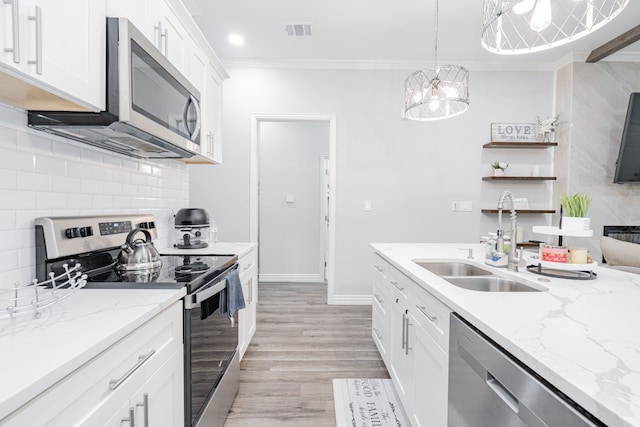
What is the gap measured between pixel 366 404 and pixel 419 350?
0.73 metres

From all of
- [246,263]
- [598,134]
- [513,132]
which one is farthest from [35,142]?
[598,134]

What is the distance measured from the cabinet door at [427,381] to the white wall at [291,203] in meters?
3.34

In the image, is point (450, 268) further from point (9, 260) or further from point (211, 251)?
point (9, 260)

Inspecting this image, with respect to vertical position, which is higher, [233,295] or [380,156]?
[380,156]

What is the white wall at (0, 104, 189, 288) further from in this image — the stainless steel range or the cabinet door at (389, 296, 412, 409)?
the cabinet door at (389, 296, 412, 409)

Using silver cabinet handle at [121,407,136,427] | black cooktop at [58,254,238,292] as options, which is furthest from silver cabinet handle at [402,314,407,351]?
silver cabinet handle at [121,407,136,427]

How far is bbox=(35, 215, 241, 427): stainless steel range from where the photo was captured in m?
1.25

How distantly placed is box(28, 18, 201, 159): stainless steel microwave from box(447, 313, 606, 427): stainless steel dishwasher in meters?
1.44

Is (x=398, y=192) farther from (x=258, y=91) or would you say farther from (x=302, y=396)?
(x=302, y=396)

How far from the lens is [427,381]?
1372 millimetres

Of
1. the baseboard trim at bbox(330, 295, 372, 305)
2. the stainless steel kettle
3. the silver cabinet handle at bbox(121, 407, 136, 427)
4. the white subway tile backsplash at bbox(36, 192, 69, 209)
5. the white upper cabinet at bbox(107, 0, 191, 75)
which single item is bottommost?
the baseboard trim at bbox(330, 295, 372, 305)

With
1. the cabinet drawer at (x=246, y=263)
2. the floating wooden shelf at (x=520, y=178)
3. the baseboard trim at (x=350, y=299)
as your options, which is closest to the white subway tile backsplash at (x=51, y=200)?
the cabinet drawer at (x=246, y=263)

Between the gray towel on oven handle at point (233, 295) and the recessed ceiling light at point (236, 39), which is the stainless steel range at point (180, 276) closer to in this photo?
the gray towel on oven handle at point (233, 295)

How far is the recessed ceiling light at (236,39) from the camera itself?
322 cm
